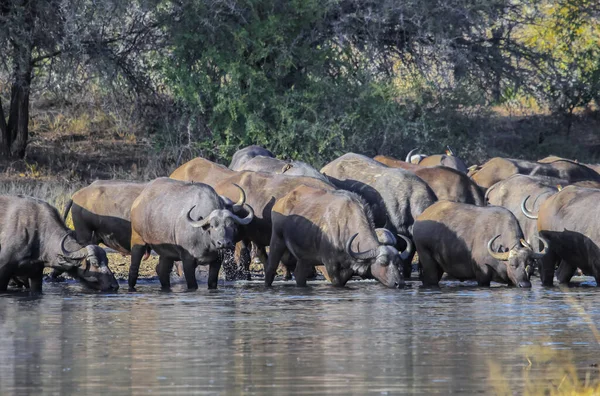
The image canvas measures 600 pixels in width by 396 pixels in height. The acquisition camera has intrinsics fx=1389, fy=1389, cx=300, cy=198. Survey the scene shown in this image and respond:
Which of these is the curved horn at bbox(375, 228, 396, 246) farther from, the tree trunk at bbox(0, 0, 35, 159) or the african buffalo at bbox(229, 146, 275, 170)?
the tree trunk at bbox(0, 0, 35, 159)

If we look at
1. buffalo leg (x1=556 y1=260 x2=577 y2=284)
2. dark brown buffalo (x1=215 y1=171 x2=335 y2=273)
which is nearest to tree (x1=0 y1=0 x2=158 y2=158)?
dark brown buffalo (x1=215 y1=171 x2=335 y2=273)

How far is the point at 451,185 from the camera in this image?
2323 cm

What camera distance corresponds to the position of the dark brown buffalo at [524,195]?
859 inches

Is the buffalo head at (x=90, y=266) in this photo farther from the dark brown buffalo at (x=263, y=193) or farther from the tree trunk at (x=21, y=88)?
the tree trunk at (x=21, y=88)

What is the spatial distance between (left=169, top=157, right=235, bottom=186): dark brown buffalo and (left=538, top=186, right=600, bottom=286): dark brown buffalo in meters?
5.58

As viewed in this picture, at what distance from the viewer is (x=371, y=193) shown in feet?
74.0

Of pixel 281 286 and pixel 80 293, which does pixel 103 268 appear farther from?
pixel 281 286

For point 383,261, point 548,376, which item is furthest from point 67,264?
point 548,376

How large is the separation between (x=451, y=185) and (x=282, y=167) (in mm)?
3343

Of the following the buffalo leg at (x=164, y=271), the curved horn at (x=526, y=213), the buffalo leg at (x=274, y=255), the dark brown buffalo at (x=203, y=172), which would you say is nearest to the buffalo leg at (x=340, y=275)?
the buffalo leg at (x=274, y=255)

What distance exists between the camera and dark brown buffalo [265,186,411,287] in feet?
62.0

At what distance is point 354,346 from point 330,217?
6821 millimetres

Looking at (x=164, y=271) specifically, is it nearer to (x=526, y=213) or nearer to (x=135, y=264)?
(x=135, y=264)

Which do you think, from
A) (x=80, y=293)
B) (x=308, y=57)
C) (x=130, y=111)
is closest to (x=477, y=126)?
(x=308, y=57)
